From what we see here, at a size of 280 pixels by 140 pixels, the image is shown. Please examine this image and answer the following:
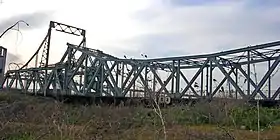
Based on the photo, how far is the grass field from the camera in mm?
9709

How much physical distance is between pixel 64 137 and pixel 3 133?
3086 millimetres

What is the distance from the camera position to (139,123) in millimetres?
12992

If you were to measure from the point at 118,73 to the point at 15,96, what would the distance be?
16827 mm

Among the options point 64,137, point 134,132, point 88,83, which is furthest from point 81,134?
point 88,83

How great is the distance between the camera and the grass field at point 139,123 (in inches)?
382

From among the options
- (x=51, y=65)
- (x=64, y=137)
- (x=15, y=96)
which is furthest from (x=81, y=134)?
(x=51, y=65)

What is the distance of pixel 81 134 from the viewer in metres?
9.23

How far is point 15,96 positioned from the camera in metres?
22.5

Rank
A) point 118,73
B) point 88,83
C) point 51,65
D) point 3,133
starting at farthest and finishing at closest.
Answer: point 51,65 → point 88,83 → point 118,73 → point 3,133

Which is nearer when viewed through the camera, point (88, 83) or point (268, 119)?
point (268, 119)

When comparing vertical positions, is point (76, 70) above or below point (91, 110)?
above

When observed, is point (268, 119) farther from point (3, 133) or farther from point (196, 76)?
point (196, 76)

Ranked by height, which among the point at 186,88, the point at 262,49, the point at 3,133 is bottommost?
the point at 3,133

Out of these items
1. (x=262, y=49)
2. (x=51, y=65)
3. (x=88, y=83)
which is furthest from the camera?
(x=51, y=65)
